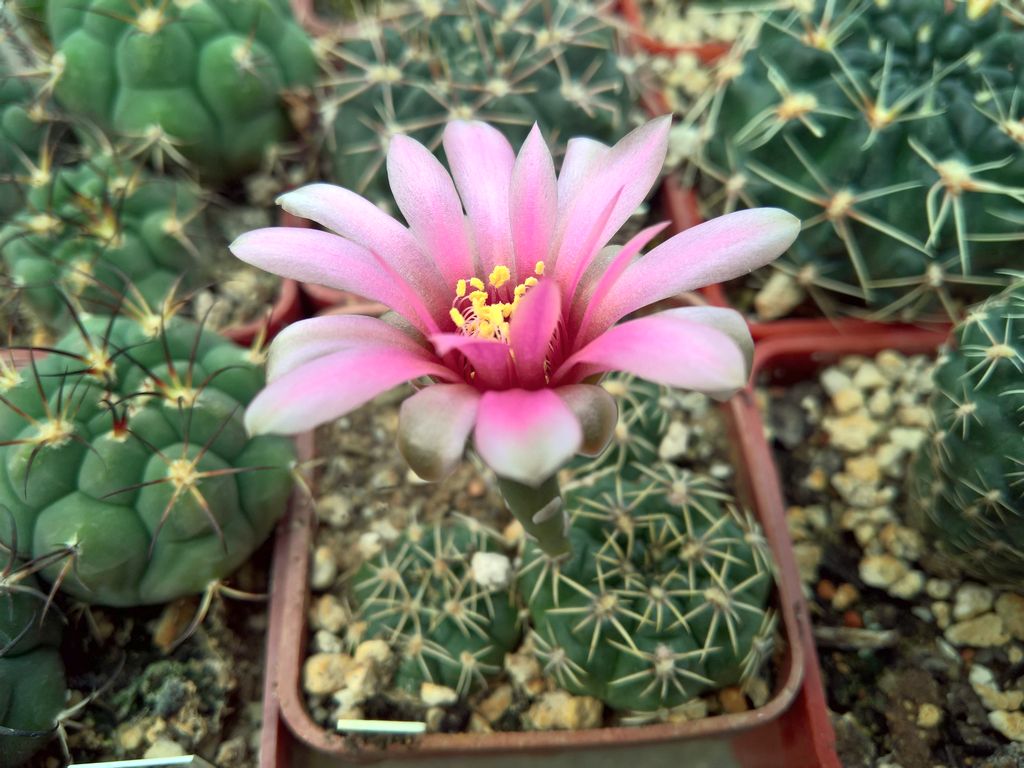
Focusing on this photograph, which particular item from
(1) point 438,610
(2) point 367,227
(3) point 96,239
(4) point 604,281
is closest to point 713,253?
(4) point 604,281

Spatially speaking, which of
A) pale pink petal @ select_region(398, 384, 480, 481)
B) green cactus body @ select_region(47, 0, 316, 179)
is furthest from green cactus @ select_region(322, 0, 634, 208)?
pale pink petal @ select_region(398, 384, 480, 481)

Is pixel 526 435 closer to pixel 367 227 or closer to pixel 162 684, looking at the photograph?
pixel 367 227

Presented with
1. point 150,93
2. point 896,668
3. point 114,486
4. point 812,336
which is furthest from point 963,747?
point 150,93

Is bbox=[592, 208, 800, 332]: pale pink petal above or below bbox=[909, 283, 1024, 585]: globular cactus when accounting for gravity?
above

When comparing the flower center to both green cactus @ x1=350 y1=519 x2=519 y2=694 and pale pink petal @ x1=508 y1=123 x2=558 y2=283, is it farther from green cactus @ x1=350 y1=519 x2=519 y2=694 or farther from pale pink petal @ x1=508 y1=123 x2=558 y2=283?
green cactus @ x1=350 y1=519 x2=519 y2=694

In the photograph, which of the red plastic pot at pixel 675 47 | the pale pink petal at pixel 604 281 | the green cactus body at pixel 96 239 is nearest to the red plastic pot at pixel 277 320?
the green cactus body at pixel 96 239
